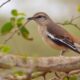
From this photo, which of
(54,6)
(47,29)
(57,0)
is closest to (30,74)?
(47,29)

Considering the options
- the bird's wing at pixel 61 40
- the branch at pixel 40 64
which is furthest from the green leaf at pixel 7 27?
the bird's wing at pixel 61 40

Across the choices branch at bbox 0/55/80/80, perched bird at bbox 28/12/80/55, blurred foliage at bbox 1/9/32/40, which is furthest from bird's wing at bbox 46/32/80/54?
Result: branch at bbox 0/55/80/80

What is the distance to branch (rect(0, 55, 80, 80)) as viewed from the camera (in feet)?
2.38

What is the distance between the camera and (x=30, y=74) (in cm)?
75

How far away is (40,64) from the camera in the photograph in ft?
2.41

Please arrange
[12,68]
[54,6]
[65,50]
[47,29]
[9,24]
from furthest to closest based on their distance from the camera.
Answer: [54,6], [47,29], [65,50], [9,24], [12,68]

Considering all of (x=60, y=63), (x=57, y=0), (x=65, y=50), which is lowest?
(x=57, y=0)

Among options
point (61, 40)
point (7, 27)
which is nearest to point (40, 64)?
point (7, 27)

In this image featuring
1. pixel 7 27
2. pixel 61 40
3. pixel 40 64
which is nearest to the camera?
pixel 40 64

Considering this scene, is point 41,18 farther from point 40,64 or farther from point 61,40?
point 40,64

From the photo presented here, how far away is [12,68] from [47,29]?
704 mm

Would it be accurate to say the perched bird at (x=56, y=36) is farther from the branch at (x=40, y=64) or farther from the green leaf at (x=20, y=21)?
the branch at (x=40, y=64)

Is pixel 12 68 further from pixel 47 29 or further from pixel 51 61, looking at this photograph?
pixel 47 29

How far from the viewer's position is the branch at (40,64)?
73cm
